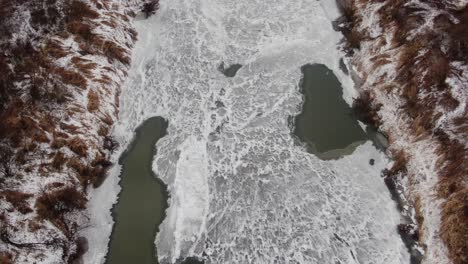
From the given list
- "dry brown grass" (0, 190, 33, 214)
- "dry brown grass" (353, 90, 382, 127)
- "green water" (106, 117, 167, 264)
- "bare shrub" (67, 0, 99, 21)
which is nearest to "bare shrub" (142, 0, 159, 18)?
"bare shrub" (67, 0, 99, 21)

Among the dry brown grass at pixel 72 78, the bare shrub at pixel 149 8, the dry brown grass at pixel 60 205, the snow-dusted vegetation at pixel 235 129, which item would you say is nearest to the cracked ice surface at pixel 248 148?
the snow-dusted vegetation at pixel 235 129

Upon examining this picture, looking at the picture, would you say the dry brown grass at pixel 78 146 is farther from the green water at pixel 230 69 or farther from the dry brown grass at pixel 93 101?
the green water at pixel 230 69

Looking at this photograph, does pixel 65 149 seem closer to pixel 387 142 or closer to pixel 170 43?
pixel 170 43

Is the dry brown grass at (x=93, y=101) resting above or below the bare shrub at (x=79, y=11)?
below

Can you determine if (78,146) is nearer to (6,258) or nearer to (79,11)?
A: (6,258)

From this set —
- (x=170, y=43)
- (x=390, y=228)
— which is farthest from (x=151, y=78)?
(x=390, y=228)
